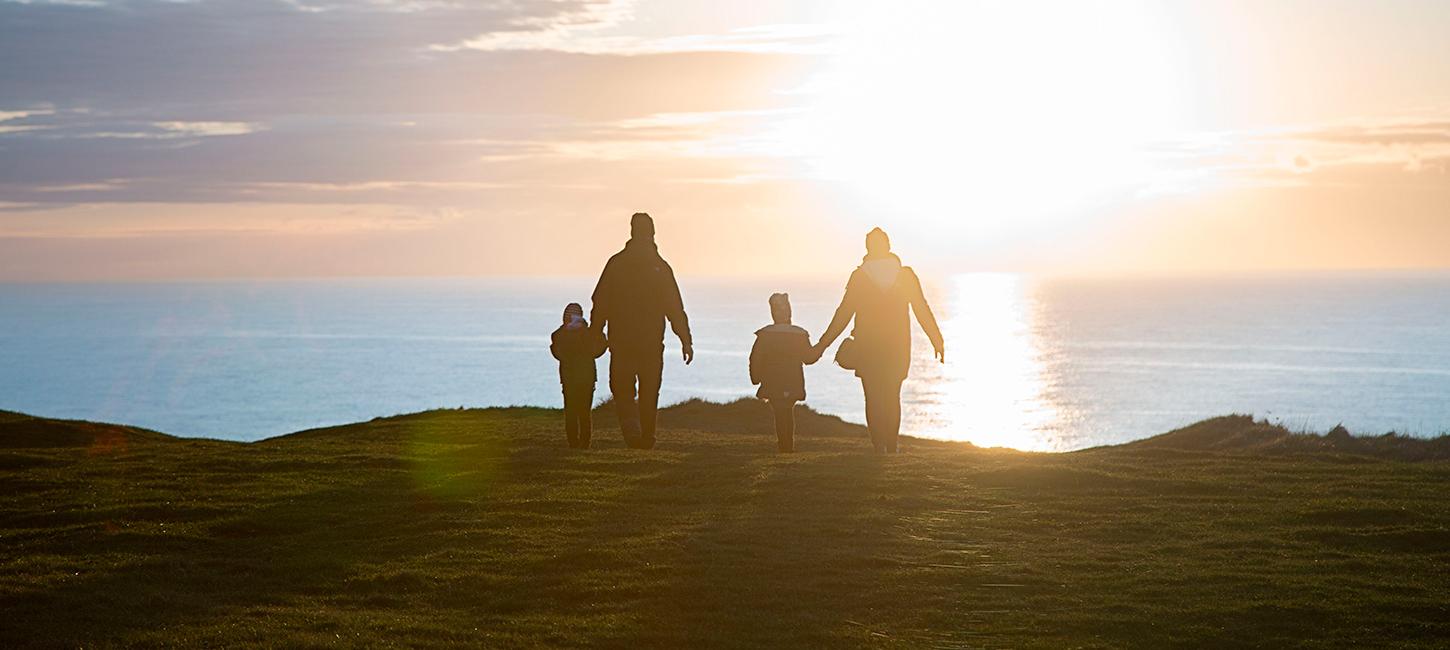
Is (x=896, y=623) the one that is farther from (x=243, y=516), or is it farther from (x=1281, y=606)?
(x=243, y=516)

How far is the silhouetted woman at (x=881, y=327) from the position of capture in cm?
2041

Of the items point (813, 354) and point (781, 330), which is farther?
point (813, 354)

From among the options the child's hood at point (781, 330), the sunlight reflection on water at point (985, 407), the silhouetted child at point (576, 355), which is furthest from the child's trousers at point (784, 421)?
the sunlight reflection on water at point (985, 407)

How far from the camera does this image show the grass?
10.5 metres

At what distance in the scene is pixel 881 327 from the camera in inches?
805

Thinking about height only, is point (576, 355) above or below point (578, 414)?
above

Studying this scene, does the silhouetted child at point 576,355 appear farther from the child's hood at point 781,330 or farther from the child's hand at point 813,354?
the child's hand at point 813,354

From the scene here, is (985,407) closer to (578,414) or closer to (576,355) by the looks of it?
(578,414)

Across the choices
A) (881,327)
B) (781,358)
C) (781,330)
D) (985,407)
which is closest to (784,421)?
(781,358)

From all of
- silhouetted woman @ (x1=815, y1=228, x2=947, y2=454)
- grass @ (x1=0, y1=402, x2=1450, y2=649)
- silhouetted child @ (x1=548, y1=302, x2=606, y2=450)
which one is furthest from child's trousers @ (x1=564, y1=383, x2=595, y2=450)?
silhouetted woman @ (x1=815, y1=228, x2=947, y2=454)

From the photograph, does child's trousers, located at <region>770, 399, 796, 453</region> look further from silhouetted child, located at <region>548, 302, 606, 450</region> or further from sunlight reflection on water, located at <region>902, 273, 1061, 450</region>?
sunlight reflection on water, located at <region>902, 273, 1061, 450</region>

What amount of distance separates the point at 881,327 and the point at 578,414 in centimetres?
478

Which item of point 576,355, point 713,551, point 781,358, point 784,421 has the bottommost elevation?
point 713,551

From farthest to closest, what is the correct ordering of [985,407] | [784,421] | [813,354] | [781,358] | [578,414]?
[985,407]
[578,414]
[784,421]
[813,354]
[781,358]
